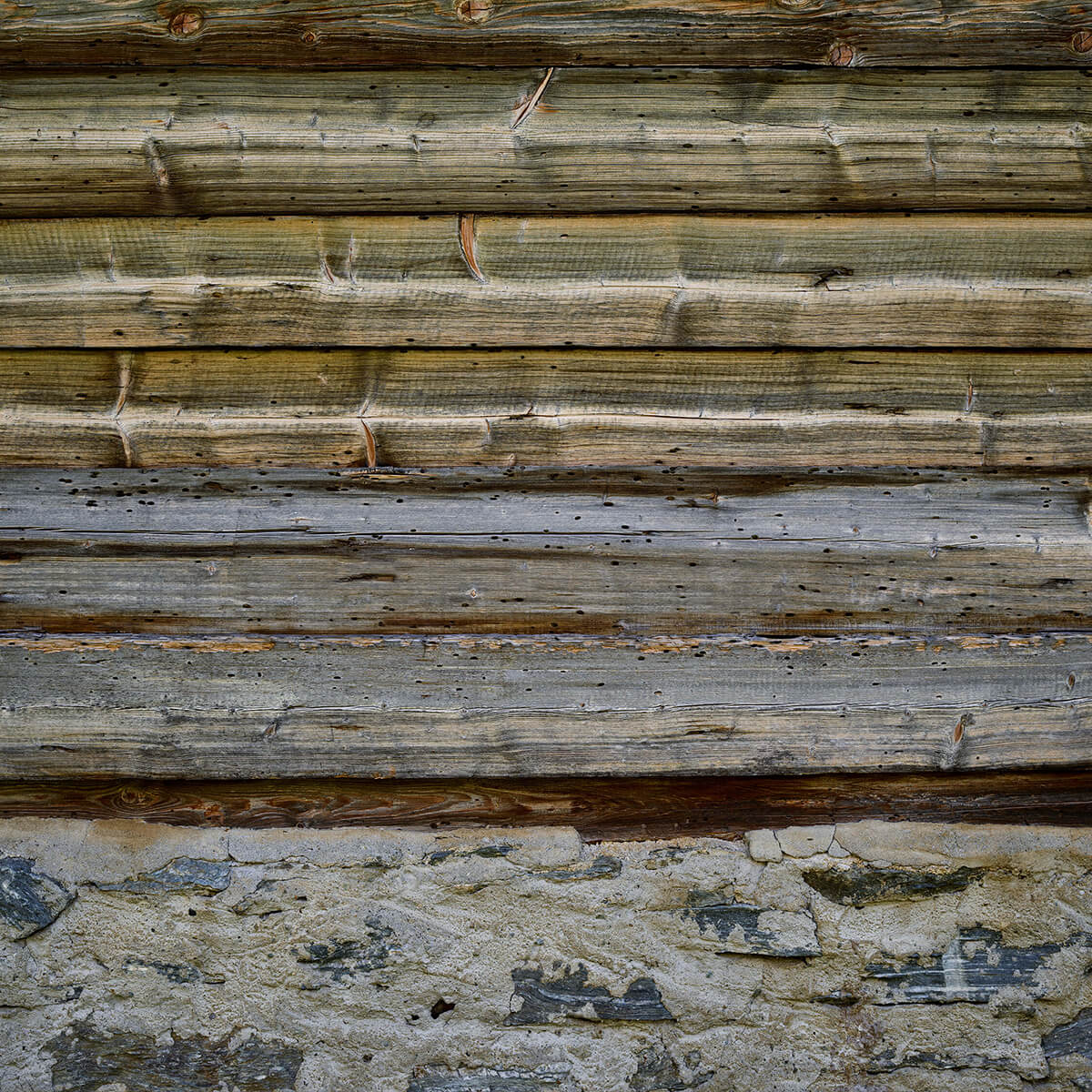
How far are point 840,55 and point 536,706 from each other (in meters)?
1.25

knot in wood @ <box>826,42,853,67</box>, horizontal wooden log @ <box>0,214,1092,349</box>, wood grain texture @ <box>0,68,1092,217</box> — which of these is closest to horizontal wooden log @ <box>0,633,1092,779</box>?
horizontal wooden log @ <box>0,214,1092,349</box>

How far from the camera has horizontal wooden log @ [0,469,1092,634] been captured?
5.01 ft

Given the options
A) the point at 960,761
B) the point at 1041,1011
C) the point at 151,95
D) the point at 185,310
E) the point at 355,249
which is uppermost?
the point at 151,95

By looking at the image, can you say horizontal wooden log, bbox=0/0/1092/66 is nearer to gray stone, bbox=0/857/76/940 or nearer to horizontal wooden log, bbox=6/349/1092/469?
horizontal wooden log, bbox=6/349/1092/469

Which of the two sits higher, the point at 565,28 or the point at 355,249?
the point at 565,28

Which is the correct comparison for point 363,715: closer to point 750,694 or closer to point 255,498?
point 255,498

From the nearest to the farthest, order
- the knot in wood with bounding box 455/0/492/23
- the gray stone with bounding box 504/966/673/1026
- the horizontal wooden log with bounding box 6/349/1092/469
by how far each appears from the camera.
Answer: the knot in wood with bounding box 455/0/492/23, the horizontal wooden log with bounding box 6/349/1092/469, the gray stone with bounding box 504/966/673/1026

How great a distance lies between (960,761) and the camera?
161 cm

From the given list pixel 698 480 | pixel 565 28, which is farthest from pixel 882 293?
pixel 565 28

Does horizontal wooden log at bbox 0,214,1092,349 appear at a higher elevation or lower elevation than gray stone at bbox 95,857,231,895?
higher

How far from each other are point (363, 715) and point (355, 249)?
85 centimetres

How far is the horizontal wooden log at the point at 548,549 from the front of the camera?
1.53 m

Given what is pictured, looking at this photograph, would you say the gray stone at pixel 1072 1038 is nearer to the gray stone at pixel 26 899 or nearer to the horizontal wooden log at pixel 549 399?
the horizontal wooden log at pixel 549 399

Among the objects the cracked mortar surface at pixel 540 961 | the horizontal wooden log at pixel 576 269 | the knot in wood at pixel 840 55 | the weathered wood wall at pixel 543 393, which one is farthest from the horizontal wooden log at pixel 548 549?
the knot in wood at pixel 840 55
